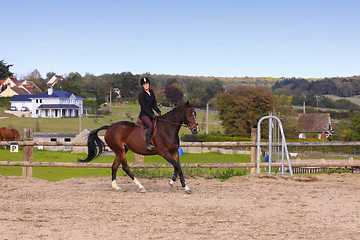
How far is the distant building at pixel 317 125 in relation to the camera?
230 feet

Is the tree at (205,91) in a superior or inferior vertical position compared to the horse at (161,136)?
superior

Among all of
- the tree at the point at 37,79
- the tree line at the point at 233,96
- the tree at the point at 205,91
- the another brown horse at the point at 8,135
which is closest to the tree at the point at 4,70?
the tree line at the point at 233,96

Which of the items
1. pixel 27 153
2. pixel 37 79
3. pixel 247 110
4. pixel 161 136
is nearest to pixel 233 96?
pixel 247 110

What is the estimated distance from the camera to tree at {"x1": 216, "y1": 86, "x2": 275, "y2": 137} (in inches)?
2201

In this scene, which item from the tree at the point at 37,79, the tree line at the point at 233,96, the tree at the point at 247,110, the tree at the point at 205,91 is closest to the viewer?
the tree at the point at 247,110

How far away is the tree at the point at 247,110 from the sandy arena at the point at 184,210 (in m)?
44.8

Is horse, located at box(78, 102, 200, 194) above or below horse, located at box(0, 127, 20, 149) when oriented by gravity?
above

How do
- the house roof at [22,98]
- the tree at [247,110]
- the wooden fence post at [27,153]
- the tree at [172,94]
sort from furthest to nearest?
the tree at [172,94] → the house roof at [22,98] → the tree at [247,110] → the wooden fence post at [27,153]

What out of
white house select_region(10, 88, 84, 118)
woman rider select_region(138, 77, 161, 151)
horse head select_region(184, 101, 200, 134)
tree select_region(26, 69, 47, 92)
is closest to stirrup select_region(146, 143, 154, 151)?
woman rider select_region(138, 77, 161, 151)

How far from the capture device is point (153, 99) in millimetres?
9945

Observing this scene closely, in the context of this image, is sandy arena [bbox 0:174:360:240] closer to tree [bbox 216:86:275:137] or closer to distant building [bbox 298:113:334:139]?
tree [bbox 216:86:275:137]

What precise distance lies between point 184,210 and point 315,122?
69098mm

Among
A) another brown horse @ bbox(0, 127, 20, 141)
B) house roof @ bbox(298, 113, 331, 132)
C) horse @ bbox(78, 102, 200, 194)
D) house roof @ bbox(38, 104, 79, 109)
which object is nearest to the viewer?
horse @ bbox(78, 102, 200, 194)

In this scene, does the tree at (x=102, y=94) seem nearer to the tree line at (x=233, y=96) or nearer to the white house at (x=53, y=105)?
the tree line at (x=233, y=96)
